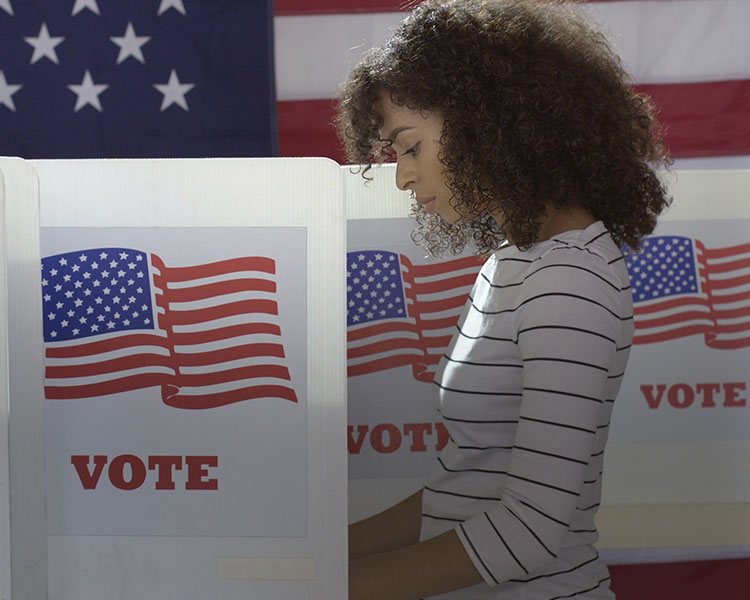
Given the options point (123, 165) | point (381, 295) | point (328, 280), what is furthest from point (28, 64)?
point (328, 280)

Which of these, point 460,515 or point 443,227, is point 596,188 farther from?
point 460,515

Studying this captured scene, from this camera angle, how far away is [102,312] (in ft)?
2.96

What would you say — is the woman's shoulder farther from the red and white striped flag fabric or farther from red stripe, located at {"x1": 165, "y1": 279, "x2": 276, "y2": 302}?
the red and white striped flag fabric

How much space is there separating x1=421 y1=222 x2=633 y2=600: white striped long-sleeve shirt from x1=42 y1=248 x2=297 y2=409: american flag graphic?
0.32 m

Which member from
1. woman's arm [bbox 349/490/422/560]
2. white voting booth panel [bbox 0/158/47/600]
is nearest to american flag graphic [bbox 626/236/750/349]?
woman's arm [bbox 349/490/422/560]

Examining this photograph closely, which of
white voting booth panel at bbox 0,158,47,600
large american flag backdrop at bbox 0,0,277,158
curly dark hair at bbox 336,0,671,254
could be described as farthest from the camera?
large american flag backdrop at bbox 0,0,277,158

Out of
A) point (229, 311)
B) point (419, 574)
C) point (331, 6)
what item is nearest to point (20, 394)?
point (229, 311)

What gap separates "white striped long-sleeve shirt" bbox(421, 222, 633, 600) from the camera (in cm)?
100

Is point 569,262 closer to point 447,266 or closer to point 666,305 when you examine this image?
point 447,266

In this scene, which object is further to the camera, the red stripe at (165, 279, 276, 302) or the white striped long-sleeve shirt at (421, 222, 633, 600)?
the white striped long-sleeve shirt at (421, 222, 633, 600)

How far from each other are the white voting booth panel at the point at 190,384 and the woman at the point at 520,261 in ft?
0.77

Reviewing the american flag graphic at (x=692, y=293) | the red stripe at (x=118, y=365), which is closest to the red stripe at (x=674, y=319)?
the american flag graphic at (x=692, y=293)

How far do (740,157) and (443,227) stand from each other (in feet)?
3.02

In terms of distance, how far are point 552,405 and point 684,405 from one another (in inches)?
26.7
